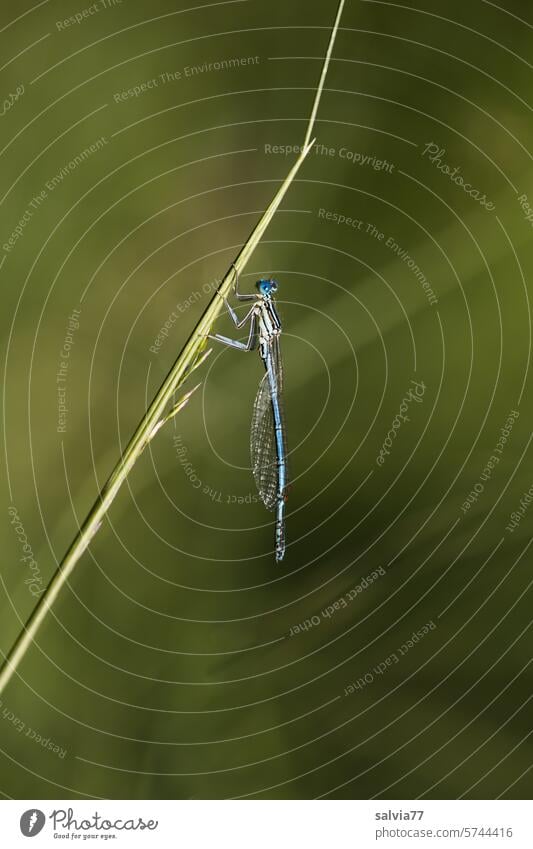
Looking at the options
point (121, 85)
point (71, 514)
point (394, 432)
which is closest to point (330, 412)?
point (394, 432)

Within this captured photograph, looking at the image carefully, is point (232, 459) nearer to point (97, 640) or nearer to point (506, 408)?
point (97, 640)
